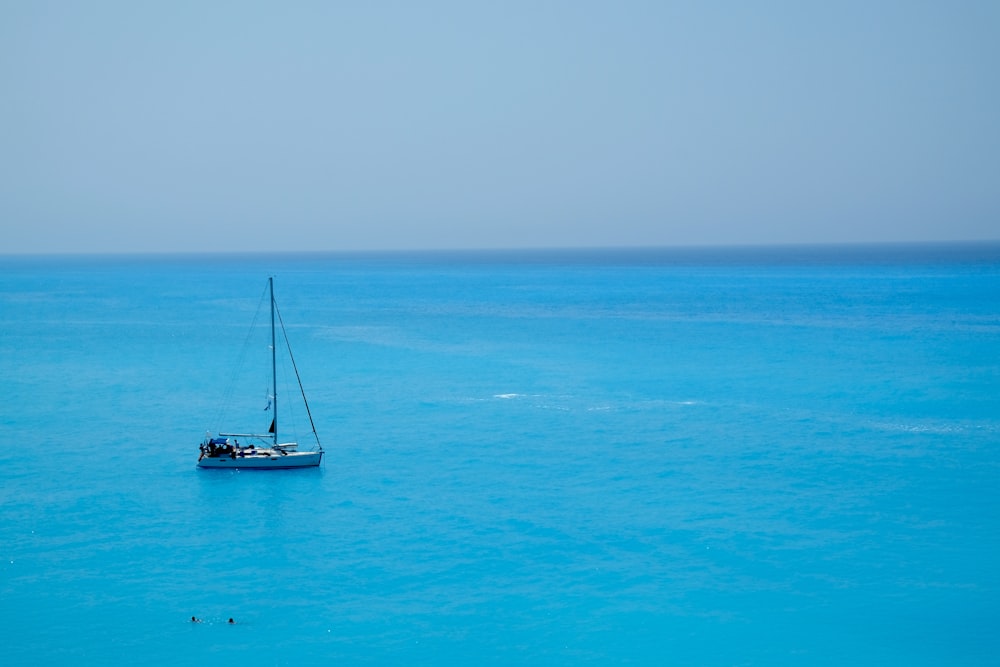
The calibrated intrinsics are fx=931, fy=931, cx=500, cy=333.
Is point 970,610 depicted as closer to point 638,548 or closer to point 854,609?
point 854,609

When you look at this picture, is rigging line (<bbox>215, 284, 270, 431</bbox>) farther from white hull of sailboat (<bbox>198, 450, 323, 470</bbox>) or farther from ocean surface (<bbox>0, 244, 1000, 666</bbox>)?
white hull of sailboat (<bbox>198, 450, 323, 470</bbox>)

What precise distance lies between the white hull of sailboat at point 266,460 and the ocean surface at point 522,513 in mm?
536

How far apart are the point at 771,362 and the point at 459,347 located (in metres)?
28.6

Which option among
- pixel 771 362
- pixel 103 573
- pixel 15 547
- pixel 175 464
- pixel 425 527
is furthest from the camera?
pixel 771 362

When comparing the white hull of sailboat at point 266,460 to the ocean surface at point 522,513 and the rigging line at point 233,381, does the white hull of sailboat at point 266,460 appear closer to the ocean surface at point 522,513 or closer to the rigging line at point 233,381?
the ocean surface at point 522,513

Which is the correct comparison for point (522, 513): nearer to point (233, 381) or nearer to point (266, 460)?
point (266, 460)

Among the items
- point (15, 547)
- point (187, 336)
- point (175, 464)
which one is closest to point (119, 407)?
point (175, 464)

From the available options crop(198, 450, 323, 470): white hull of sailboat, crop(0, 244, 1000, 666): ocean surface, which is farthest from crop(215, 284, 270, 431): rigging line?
crop(198, 450, 323, 470): white hull of sailboat

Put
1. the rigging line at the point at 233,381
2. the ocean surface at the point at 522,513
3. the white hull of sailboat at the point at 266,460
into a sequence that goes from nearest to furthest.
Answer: the ocean surface at the point at 522,513 → the white hull of sailboat at the point at 266,460 → the rigging line at the point at 233,381

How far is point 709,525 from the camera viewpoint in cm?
3712

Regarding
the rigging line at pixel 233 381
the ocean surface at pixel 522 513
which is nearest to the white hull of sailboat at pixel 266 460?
the ocean surface at pixel 522 513

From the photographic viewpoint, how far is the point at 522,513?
38.8m

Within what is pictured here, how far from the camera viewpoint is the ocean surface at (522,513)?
28484mm

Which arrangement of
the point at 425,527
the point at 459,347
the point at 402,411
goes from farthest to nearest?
the point at 459,347 → the point at 402,411 → the point at 425,527
